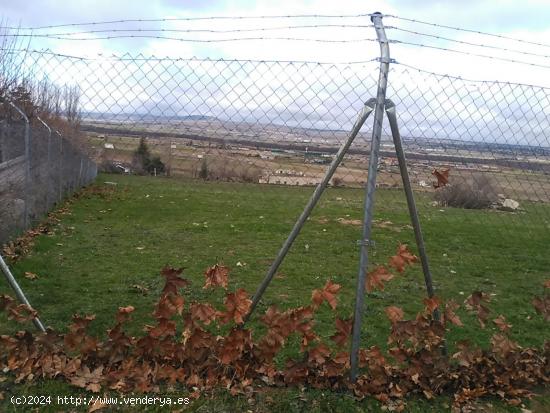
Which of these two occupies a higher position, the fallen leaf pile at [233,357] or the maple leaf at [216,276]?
the maple leaf at [216,276]

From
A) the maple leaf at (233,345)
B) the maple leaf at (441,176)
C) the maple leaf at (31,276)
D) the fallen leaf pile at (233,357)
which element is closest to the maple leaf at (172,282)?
the fallen leaf pile at (233,357)

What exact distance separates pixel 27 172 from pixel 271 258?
13.7 ft

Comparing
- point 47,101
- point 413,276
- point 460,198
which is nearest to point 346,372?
point 413,276

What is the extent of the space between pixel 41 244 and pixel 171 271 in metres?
5.18

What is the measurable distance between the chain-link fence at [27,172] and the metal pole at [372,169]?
17.8 feet

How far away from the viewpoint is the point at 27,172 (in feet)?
28.3

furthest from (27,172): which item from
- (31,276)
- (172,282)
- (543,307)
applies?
(543,307)

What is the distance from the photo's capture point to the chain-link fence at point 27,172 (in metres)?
7.89

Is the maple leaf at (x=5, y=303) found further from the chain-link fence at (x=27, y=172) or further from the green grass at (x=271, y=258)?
the chain-link fence at (x=27, y=172)

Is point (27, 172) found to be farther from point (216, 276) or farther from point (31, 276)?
point (216, 276)

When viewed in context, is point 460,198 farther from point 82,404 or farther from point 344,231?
point 82,404

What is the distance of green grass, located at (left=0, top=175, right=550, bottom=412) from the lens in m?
4.77

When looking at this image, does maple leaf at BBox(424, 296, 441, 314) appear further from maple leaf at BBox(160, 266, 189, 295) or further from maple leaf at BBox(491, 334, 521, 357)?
maple leaf at BBox(160, 266, 189, 295)

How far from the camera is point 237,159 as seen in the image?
455cm
